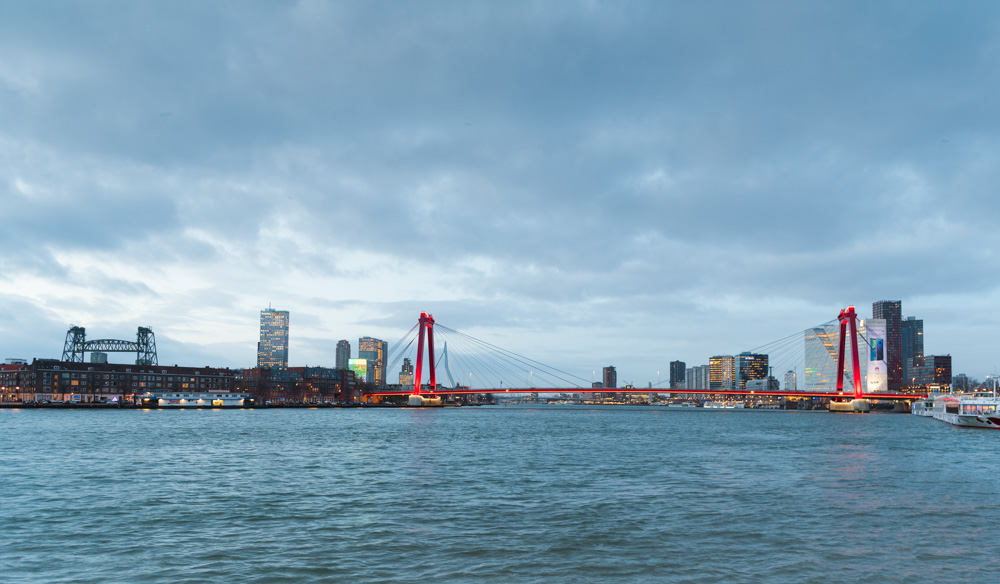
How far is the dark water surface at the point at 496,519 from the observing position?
15.1 meters

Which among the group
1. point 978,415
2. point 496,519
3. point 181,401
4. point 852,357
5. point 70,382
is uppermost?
point 852,357

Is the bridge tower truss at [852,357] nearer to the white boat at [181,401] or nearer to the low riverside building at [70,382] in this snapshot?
the white boat at [181,401]

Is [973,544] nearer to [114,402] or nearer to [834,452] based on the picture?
[834,452]

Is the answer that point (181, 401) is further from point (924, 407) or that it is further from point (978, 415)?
point (924, 407)

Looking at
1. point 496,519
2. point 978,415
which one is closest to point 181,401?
point 978,415

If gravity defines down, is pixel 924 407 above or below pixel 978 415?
below

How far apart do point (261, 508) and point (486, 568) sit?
439 inches

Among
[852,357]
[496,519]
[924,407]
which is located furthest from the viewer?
[924,407]

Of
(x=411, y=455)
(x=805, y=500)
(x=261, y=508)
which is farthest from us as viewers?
(x=411, y=455)

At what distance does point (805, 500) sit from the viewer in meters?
24.5

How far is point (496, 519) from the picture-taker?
20656 mm

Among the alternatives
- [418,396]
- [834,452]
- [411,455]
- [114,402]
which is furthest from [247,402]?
[834,452]

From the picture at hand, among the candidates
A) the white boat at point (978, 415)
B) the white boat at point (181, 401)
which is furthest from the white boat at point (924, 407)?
the white boat at point (181, 401)

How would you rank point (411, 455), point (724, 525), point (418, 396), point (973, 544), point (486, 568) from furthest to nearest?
point (418, 396) < point (411, 455) < point (724, 525) < point (973, 544) < point (486, 568)
